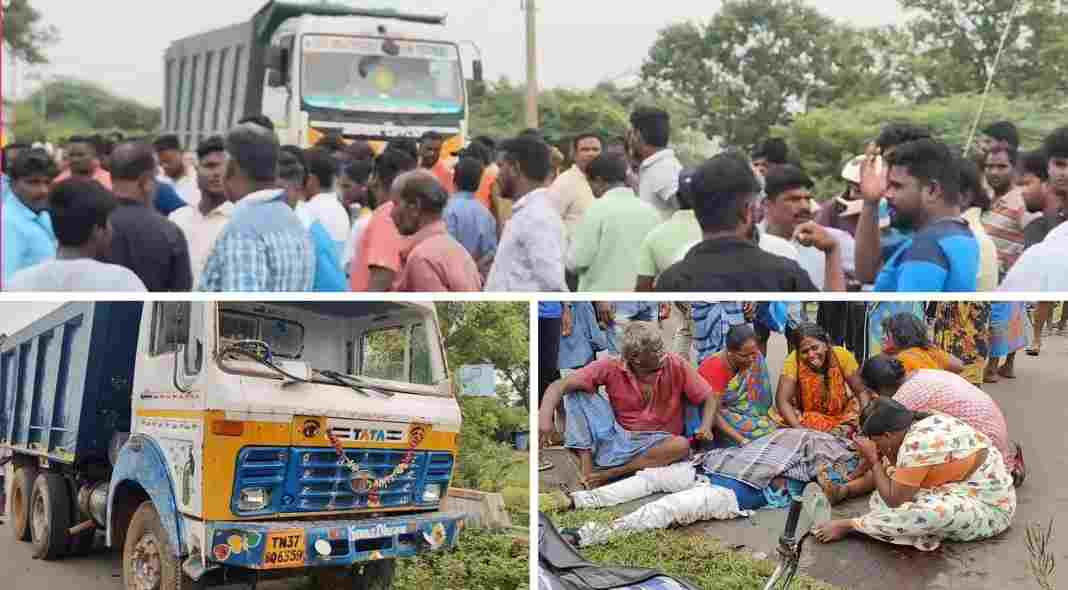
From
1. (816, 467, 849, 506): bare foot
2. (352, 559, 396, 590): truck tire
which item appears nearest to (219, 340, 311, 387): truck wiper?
(352, 559, 396, 590): truck tire

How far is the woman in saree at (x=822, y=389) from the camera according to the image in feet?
13.6

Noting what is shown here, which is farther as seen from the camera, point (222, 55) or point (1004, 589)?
point (222, 55)

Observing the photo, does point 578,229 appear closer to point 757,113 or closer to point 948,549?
point 948,549

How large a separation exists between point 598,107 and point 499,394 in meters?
23.3

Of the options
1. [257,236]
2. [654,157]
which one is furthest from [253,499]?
[654,157]

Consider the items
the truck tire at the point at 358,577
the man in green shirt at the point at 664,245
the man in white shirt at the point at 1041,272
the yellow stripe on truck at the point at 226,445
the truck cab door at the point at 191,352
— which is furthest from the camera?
the man in green shirt at the point at 664,245

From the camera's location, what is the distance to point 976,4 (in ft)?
72.0

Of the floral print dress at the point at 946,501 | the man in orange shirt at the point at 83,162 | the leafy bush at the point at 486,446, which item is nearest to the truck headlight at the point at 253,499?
the leafy bush at the point at 486,446

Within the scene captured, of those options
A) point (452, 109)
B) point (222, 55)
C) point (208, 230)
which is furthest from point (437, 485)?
point (222, 55)

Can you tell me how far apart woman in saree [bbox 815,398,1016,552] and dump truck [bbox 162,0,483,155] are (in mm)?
10967

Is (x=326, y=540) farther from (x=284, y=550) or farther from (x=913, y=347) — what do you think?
(x=913, y=347)

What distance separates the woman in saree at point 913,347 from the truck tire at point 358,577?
1747mm

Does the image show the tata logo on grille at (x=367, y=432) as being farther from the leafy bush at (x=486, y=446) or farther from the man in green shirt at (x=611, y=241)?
the man in green shirt at (x=611, y=241)

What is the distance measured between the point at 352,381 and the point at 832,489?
61.6 inches
